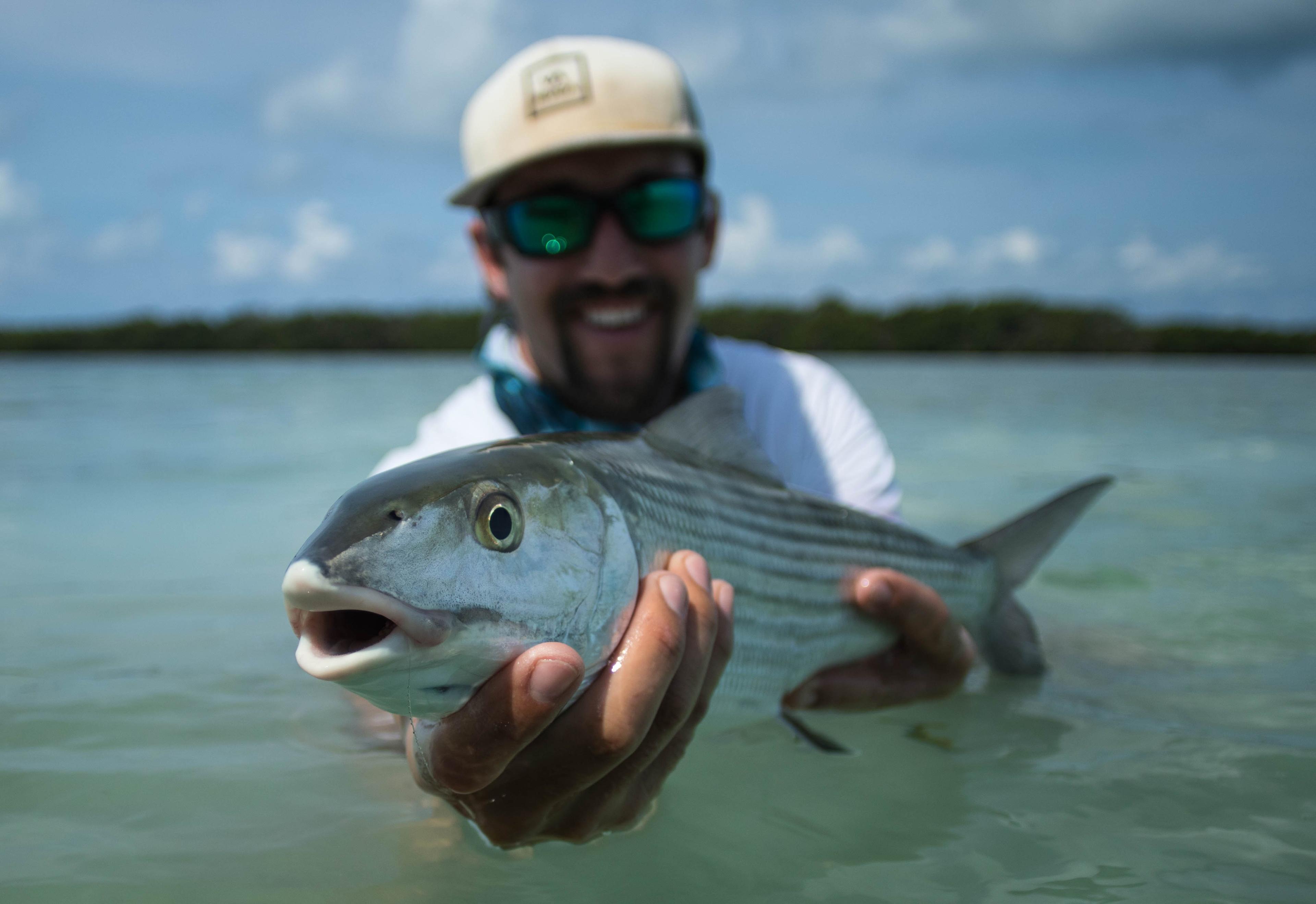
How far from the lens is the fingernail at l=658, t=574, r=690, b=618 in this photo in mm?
1604

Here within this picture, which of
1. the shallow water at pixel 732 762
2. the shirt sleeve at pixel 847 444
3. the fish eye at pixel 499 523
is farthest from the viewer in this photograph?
the shirt sleeve at pixel 847 444

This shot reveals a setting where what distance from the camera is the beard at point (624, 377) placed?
321cm

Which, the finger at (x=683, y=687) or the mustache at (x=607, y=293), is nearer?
the finger at (x=683, y=687)

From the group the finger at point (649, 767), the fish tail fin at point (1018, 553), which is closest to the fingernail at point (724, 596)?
the finger at point (649, 767)

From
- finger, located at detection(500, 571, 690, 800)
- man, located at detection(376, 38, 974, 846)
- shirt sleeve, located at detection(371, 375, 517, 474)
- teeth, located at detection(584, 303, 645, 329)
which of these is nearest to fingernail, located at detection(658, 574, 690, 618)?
finger, located at detection(500, 571, 690, 800)

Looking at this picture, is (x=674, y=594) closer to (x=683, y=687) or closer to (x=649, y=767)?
(x=683, y=687)

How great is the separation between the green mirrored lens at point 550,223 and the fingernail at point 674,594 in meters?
1.76

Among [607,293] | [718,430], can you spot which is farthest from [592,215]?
[718,430]

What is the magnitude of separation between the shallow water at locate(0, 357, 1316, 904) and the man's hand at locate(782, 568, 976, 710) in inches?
9.4

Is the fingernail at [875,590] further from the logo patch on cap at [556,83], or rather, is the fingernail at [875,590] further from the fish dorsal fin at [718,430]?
the logo patch on cap at [556,83]

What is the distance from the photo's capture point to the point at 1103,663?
12.5 ft

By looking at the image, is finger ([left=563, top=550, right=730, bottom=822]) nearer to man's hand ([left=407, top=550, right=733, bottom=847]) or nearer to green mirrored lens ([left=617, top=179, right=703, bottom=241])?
man's hand ([left=407, top=550, right=733, bottom=847])

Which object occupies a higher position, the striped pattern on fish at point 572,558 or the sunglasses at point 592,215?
the sunglasses at point 592,215

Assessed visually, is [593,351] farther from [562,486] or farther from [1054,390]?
[1054,390]
